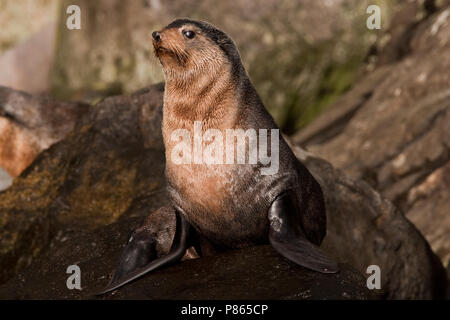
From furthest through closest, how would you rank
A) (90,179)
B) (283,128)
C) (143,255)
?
1. (283,128)
2. (90,179)
3. (143,255)

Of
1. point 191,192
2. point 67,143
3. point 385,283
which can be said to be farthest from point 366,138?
point 191,192

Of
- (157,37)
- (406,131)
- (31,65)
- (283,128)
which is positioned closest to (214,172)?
(157,37)

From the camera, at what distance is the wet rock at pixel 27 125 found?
6.92 meters

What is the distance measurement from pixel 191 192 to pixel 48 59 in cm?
1014

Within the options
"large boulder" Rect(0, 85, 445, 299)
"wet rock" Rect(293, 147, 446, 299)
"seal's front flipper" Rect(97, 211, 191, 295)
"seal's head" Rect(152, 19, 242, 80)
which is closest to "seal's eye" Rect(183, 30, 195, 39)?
"seal's head" Rect(152, 19, 242, 80)

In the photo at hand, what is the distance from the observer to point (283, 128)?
11484mm

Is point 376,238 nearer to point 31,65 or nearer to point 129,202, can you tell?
point 129,202

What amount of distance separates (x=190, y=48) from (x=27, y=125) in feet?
11.0

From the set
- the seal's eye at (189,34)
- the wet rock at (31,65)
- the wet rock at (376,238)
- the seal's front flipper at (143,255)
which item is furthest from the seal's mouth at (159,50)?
the wet rock at (31,65)

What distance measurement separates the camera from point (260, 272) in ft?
12.5

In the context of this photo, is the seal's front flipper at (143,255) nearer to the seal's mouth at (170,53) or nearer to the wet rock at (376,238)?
the seal's mouth at (170,53)

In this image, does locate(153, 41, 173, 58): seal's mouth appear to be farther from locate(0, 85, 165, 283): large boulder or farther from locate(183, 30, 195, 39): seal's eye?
locate(0, 85, 165, 283): large boulder

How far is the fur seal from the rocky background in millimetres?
201
